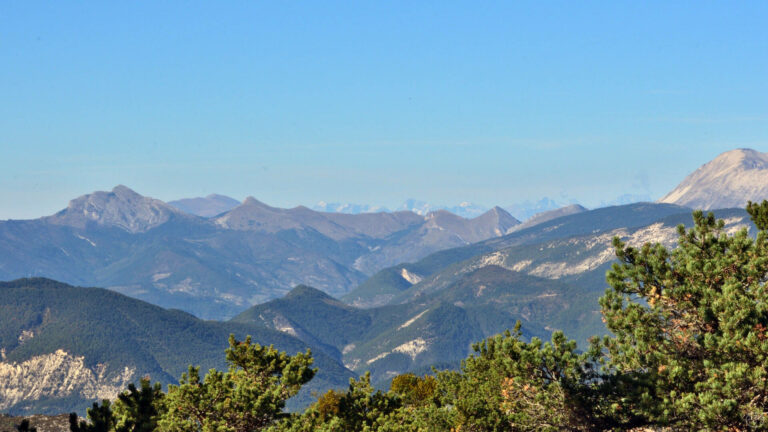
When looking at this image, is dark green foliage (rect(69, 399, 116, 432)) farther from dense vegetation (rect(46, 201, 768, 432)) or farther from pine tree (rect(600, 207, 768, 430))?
pine tree (rect(600, 207, 768, 430))

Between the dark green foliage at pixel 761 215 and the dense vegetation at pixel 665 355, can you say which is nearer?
the dense vegetation at pixel 665 355

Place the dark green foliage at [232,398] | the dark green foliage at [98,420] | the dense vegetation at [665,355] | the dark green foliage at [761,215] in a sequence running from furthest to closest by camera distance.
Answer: the dark green foliage at [232,398] → the dark green foliage at [761,215] → the dense vegetation at [665,355] → the dark green foliage at [98,420]

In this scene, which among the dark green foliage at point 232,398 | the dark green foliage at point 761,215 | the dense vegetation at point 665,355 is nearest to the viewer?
the dense vegetation at point 665,355

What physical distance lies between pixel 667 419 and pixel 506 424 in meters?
21.9

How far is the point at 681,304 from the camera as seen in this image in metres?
41.0

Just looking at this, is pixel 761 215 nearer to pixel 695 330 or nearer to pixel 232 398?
pixel 695 330

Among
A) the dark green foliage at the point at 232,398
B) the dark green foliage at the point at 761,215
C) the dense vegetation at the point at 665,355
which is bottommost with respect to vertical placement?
the dark green foliage at the point at 232,398

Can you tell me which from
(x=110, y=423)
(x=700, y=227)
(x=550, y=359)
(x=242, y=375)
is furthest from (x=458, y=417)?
(x=110, y=423)

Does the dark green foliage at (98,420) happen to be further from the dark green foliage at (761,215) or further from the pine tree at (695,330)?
the dark green foliage at (761,215)

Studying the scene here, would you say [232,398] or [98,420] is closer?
[98,420]

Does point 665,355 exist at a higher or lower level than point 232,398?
higher

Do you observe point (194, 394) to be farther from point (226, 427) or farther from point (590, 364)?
point (590, 364)

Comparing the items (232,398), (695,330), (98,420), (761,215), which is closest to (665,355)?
(695,330)

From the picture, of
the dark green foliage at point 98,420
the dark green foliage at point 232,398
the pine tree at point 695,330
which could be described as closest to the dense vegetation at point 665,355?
the pine tree at point 695,330
